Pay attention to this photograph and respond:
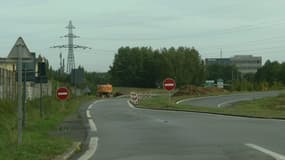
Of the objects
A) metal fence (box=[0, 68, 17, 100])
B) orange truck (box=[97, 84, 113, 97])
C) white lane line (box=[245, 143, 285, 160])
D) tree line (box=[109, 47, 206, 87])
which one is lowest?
white lane line (box=[245, 143, 285, 160])

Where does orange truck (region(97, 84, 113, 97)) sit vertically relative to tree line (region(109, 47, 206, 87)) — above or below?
below

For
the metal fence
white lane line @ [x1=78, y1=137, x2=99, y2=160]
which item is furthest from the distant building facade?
white lane line @ [x1=78, y1=137, x2=99, y2=160]

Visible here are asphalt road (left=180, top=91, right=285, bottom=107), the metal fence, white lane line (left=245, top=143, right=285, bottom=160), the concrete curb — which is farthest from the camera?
asphalt road (left=180, top=91, right=285, bottom=107)

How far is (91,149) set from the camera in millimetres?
16891

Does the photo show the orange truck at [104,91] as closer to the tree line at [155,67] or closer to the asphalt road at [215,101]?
the asphalt road at [215,101]

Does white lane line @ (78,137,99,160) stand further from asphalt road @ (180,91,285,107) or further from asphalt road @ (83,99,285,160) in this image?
asphalt road @ (180,91,285,107)

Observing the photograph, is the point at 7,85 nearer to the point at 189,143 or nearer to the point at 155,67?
the point at 189,143

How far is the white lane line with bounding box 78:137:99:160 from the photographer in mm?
15001

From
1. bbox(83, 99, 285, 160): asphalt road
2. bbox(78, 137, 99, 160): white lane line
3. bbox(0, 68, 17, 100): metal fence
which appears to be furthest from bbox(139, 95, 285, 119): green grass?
bbox(78, 137, 99, 160): white lane line

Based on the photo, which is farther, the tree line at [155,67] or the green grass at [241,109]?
the tree line at [155,67]

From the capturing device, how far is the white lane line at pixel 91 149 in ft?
49.2

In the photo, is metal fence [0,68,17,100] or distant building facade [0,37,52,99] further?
metal fence [0,68,17,100]

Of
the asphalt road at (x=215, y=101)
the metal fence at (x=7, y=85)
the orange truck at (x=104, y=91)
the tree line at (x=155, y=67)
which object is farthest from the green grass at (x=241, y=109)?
the tree line at (x=155, y=67)

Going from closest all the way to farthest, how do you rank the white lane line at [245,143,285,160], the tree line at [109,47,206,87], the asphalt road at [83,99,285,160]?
the white lane line at [245,143,285,160] → the asphalt road at [83,99,285,160] → the tree line at [109,47,206,87]
